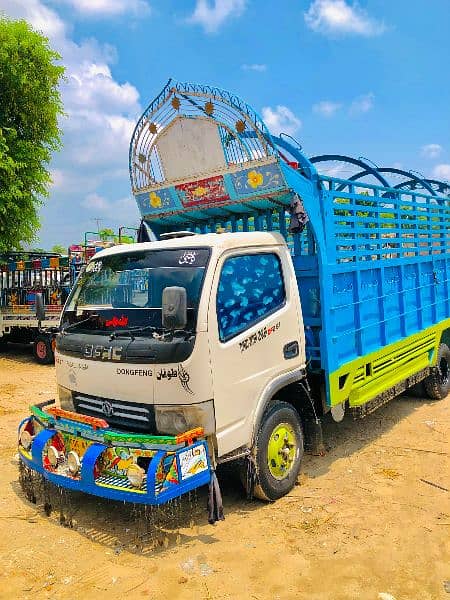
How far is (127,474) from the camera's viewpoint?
320 centimetres

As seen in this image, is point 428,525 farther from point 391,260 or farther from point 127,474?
point 391,260

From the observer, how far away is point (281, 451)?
158 inches

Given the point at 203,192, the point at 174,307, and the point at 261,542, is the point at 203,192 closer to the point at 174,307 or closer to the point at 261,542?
the point at 174,307

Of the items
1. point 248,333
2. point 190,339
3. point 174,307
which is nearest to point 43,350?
point 248,333

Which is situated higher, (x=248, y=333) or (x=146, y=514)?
(x=248, y=333)

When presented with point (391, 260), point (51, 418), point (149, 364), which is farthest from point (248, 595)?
point (391, 260)

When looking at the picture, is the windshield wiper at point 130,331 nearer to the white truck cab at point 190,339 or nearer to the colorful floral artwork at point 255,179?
the white truck cab at point 190,339

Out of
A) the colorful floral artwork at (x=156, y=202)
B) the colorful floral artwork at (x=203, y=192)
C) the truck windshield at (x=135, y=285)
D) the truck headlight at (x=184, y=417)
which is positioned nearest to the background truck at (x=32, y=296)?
the colorful floral artwork at (x=156, y=202)

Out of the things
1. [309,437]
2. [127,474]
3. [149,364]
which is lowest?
[309,437]

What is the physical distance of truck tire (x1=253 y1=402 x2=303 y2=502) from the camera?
376 centimetres

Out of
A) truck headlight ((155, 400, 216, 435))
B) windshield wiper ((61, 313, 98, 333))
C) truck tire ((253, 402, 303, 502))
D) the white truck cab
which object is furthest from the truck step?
windshield wiper ((61, 313, 98, 333))

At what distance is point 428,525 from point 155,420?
2.11 m

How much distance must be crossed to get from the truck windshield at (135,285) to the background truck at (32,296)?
7.52 meters

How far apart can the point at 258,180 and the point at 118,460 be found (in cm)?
253
